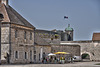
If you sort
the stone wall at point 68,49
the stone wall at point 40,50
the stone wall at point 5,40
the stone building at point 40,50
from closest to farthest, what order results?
the stone wall at point 5,40, the stone building at point 40,50, the stone wall at point 40,50, the stone wall at point 68,49

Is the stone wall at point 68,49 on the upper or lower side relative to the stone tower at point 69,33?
lower

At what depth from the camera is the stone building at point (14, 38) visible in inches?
1697

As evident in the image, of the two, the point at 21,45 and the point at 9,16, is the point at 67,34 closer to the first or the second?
the point at 21,45

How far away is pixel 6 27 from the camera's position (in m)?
43.2

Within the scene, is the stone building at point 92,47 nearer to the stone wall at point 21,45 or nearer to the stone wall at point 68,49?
the stone wall at point 68,49

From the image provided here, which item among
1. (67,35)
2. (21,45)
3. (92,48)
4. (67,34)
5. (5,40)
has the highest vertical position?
(67,34)

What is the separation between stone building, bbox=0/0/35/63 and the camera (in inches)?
1697

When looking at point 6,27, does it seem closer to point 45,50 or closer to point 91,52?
point 45,50

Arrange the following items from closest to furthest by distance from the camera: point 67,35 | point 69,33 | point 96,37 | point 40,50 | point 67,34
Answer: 1. point 40,50
2. point 96,37
3. point 67,35
4. point 67,34
5. point 69,33

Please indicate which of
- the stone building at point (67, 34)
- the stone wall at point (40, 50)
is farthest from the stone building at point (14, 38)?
the stone building at point (67, 34)

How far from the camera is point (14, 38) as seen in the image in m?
44.5

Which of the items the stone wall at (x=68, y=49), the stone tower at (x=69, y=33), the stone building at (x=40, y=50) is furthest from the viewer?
the stone tower at (x=69, y=33)

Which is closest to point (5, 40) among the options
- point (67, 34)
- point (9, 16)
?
point (9, 16)

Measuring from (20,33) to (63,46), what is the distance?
18726 mm
